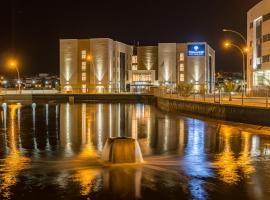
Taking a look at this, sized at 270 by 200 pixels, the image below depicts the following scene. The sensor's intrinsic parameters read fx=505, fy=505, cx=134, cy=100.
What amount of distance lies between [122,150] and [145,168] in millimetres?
828

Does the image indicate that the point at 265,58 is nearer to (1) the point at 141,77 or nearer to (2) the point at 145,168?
(1) the point at 141,77

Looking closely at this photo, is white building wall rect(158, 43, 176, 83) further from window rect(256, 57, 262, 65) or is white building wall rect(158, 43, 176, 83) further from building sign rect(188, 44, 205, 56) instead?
window rect(256, 57, 262, 65)

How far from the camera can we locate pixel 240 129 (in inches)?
1001

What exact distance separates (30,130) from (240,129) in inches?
420

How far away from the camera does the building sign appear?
11194 centimetres

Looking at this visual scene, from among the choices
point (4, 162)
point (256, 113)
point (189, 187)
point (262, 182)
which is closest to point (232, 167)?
point (262, 182)

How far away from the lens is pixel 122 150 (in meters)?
13.6

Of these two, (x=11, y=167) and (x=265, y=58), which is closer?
(x=11, y=167)

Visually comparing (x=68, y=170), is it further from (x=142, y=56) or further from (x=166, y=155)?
(x=142, y=56)

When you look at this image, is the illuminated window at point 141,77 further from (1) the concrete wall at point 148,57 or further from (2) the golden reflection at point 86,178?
(2) the golden reflection at point 86,178

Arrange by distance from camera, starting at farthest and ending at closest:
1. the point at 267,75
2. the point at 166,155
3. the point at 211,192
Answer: the point at 267,75 < the point at 166,155 < the point at 211,192

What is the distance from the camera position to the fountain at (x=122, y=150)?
1343cm

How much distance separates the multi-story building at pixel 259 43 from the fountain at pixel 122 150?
50483 mm

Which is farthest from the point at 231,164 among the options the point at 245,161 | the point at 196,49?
the point at 196,49
